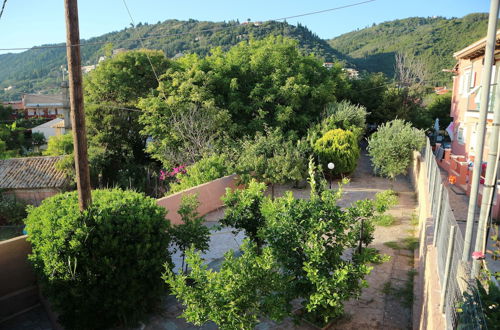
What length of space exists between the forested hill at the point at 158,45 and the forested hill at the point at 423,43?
667cm

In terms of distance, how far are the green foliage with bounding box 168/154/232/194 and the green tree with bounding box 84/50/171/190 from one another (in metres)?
10.5

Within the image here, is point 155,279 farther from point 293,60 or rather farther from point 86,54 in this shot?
point 86,54

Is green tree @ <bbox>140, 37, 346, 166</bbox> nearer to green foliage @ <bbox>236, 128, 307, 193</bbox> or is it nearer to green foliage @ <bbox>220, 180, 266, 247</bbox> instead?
green foliage @ <bbox>236, 128, 307, 193</bbox>

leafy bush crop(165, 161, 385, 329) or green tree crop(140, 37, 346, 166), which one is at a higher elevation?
green tree crop(140, 37, 346, 166)

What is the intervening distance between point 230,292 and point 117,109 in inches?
885

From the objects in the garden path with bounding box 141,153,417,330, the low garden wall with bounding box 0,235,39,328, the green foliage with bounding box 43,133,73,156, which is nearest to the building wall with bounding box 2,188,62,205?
the green foliage with bounding box 43,133,73,156

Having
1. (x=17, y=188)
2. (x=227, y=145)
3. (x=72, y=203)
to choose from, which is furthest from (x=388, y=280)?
(x=17, y=188)

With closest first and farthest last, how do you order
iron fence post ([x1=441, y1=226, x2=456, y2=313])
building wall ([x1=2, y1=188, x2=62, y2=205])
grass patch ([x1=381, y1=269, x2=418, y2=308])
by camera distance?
1. iron fence post ([x1=441, y1=226, x2=456, y2=313])
2. grass patch ([x1=381, y1=269, x2=418, y2=308])
3. building wall ([x1=2, y1=188, x2=62, y2=205])

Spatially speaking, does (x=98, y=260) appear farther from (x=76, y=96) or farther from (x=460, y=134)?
(x=460, y=134)

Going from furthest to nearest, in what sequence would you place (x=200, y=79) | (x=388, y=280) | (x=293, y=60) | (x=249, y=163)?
(x=293, y=60) → (x=200, y=79) → (x=249, y=163) → (x=388, y=280)

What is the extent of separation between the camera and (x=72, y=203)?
22.5 ft

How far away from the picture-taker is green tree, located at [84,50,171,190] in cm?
2394

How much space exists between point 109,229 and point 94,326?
1710 mm

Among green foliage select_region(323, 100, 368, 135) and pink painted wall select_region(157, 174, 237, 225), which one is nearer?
pink painted wall select_region(157, 174, 237, 225)
